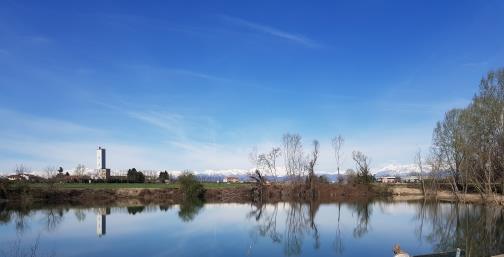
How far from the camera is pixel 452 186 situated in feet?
212

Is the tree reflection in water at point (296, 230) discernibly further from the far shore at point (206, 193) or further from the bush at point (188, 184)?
the bush at point (188, 184)

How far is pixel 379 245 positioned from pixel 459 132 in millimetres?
39725

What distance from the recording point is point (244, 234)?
28.4 m

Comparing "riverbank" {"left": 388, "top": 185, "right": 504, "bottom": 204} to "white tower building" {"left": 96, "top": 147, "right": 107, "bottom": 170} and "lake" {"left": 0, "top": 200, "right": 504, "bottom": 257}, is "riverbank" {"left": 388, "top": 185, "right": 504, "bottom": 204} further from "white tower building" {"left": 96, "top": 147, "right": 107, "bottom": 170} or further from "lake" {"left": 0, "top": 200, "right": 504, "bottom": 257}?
"white tower building" {"left": 96, "top": 147, "right": 107, "bottom": 170}

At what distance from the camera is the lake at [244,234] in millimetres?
21875

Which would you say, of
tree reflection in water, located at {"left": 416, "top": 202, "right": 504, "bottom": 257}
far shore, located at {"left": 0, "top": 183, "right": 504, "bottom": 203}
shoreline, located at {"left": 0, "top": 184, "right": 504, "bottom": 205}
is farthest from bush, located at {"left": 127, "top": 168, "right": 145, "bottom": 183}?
tree reflection in water, located at {"left": 416, "top": 202, "right": 504, "bottom": 257}

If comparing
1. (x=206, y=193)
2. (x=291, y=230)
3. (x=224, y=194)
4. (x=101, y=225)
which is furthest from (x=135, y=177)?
(x=291, y=230)

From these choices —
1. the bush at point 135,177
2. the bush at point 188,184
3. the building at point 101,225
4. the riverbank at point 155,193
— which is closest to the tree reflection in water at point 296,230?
the building at point 101,225

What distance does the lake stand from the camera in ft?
71.8

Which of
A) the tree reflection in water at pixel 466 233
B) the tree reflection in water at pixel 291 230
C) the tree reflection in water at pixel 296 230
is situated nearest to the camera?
the tree reflection in water at pixel 466 233

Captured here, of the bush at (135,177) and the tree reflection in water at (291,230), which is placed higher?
the bush at (135,177)

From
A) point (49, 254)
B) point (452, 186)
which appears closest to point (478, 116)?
point (452, 186)

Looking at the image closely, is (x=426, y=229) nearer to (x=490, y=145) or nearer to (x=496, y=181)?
(x=490, y=145)

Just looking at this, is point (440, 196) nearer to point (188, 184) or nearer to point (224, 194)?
point (224, 194)
